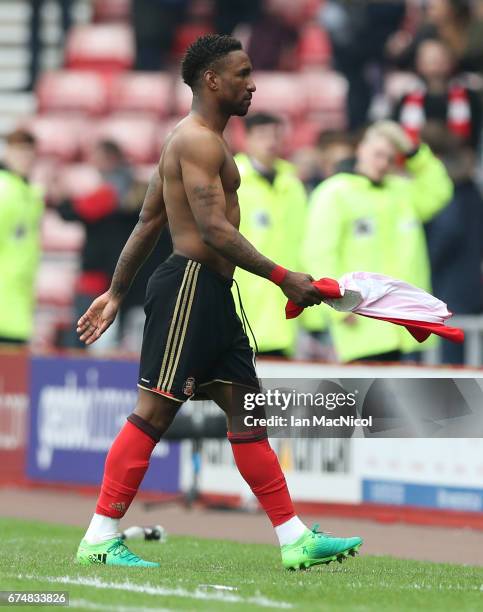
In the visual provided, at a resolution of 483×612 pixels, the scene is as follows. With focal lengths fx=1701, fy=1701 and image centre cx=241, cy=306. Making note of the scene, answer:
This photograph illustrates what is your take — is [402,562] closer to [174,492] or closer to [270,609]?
[270,609]

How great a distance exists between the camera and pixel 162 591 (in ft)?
21.4

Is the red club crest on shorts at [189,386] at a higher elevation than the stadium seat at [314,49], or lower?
lower

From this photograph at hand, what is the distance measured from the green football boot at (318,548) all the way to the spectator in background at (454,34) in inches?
327

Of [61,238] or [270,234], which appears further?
[61,238]

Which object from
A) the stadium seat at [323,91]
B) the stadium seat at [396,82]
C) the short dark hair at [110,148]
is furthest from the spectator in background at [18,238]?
the stadium seat at [323,91]

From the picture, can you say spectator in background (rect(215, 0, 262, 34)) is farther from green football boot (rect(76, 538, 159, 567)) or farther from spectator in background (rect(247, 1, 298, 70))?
green football boot (rect(76, 538, 159, 567))

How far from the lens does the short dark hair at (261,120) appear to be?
1138 cm

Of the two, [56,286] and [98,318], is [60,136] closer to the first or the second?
[56,286]

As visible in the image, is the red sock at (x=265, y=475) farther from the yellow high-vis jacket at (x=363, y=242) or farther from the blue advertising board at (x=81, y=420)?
the blue advertising board at (x=81, y=420)

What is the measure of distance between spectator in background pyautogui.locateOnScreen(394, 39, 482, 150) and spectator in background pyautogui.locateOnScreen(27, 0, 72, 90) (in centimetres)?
821

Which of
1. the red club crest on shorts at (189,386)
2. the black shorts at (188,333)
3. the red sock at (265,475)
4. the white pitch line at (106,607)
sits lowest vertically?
the white pitch line at (106,607)

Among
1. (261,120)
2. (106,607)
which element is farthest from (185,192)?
(261,120)

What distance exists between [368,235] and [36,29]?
11.0 metres

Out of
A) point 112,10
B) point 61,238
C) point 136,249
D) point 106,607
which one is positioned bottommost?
point 106,607
